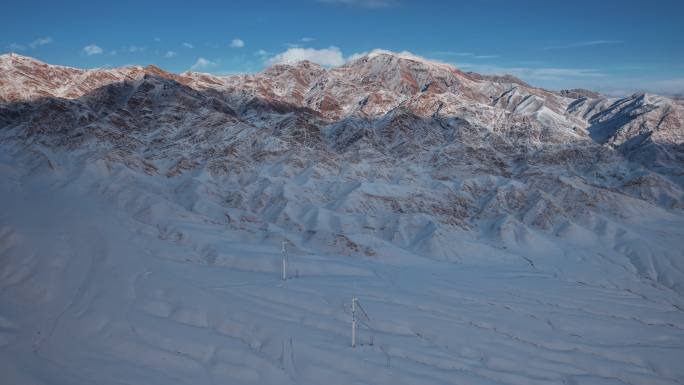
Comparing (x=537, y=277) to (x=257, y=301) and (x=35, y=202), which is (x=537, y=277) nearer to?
(x=257, y=301)

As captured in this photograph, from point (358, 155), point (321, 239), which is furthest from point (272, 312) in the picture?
point (358, 155)

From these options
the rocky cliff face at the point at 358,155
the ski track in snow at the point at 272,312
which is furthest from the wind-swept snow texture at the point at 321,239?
the rocky cliff face at the point at 358,155

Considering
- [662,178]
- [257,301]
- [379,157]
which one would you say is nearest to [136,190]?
[257,301]

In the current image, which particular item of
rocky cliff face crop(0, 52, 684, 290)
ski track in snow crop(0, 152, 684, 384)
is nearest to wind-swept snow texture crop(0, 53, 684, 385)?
ski track in snow crop(0, 152, 684, 384)

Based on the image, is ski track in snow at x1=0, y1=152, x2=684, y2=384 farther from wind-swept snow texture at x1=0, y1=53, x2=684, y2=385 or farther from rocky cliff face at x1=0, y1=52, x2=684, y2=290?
rocky cliff face at x1=0, y1=52, x2=684, y2=290

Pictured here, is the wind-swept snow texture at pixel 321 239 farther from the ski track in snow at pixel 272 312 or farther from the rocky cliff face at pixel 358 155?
the rocky cliff face at pixel 358 155

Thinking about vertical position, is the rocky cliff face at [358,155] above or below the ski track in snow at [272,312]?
above
